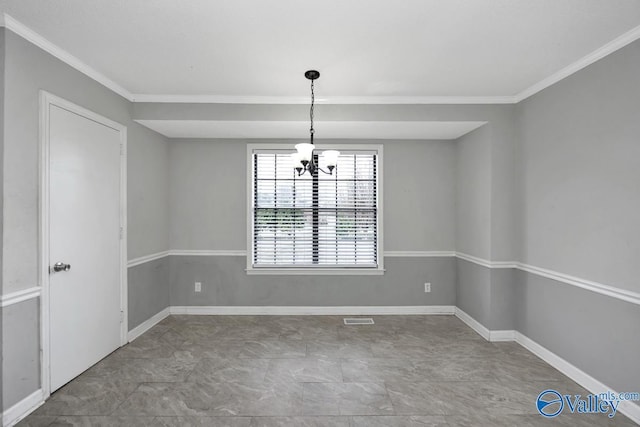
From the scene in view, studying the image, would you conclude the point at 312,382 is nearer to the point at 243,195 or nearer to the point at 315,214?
the point at 315,214

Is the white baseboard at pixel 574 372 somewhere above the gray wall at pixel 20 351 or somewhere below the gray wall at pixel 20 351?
below

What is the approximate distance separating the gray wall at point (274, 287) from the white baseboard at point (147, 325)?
0.20 meters

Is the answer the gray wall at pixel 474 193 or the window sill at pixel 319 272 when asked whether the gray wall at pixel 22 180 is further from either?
the gray wall at pixel 474 193

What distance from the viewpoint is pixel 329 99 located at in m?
3.57

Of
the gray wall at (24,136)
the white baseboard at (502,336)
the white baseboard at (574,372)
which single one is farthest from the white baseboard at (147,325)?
the white baseboard at (574,372)

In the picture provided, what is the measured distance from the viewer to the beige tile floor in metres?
2.25

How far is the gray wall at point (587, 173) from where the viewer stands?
2293mm

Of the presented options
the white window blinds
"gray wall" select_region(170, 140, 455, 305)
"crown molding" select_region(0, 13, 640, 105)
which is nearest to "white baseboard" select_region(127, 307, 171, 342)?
"gray wall" select_region(170, 140, 455, 305)

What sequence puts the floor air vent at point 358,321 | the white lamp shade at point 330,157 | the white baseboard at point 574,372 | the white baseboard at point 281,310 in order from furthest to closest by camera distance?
the white baseboard at point 281,310 < the floor air vent at point 358,321 < the white lamp shade at point 330,157 < the white baseboard at point 574,372

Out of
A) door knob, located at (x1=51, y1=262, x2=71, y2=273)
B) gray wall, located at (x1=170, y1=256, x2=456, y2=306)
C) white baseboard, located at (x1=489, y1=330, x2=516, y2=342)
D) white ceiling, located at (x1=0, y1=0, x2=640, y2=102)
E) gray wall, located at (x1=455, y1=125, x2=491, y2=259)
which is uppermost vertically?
white ceiling, located at (x1=0, y1=0, x2=640, y2=102)

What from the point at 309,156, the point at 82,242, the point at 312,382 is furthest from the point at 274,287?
the point at 309,156

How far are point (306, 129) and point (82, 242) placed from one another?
8.38 ft

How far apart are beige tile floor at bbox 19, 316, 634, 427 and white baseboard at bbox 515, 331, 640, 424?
6 centimetres

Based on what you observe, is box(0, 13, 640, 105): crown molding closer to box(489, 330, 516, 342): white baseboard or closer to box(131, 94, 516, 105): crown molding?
box(131, 94, 516, 105): crown molding
